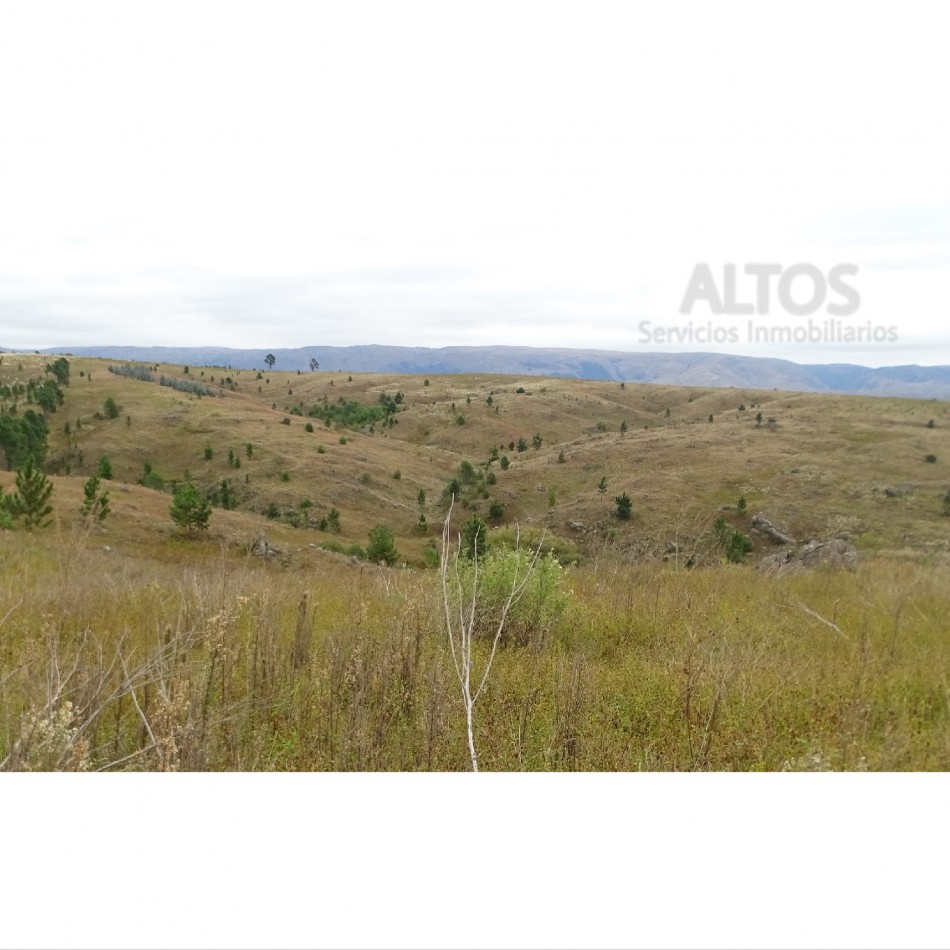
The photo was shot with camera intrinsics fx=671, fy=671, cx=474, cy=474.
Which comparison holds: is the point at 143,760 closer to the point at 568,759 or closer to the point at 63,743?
the point at 63,743

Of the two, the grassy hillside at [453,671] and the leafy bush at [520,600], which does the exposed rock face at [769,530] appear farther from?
the leafy bush at [520,600]

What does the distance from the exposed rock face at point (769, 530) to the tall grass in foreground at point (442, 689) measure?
25407 mm

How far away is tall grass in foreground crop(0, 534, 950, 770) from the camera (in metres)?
2.61

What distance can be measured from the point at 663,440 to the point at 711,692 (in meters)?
45.0

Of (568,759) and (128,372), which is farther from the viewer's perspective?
(128,372)

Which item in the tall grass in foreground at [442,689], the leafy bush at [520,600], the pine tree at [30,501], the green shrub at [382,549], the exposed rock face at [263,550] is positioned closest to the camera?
the tall grass in foreground at [442,689]

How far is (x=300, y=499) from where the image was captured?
36.0 m

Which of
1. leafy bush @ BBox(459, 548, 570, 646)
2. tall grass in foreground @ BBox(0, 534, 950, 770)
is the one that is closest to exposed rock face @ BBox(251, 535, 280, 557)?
tall grass in foreground @ BBox(0, 534, 950, 770)

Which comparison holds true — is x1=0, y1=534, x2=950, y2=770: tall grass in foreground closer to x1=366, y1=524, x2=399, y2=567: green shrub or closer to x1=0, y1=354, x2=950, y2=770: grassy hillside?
x1=0, y1=354, x2=950, y2=770: grassy hillside

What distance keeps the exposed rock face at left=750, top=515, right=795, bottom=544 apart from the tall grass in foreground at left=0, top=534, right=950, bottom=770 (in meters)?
25.4

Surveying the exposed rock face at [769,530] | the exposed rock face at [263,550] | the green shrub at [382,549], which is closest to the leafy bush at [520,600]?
the exposed rock face at [263,550]

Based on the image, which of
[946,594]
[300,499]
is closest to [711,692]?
[946,594]

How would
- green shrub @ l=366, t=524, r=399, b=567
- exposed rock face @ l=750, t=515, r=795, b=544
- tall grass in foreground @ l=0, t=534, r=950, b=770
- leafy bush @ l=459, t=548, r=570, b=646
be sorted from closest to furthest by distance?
tall grass in foreground @ l=0, t=534, r=950, b=770 → leafy bush @ l=459, t=548, r=570, b=646 → green shrub @ l=366, t=524, r=399, b=567 → exposed rock face @ l=750, t=515, r=795, b=544

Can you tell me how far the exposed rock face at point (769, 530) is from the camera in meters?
28.5
